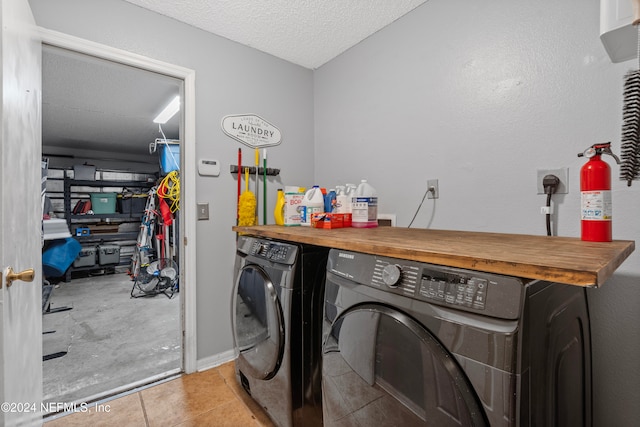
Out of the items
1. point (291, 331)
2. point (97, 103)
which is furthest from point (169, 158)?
point (291, 331)

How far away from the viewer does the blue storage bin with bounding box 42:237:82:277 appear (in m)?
3.61

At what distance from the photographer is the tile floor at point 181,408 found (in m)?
1.51

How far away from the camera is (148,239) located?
4.97 meters

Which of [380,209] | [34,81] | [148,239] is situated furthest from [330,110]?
[148,239]

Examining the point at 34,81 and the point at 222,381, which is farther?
the point at 222,381

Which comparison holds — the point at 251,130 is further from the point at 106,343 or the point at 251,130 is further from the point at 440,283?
the point at 106,343

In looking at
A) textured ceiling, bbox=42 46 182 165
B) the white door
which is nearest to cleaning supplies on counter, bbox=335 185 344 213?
textured ceiling, bbox=42 46 182 165

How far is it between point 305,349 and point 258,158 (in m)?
1.48

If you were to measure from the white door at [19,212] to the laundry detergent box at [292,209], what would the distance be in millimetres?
1249

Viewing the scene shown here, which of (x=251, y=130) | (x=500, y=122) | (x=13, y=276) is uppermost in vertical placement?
(x=251, y=130)

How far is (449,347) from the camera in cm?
73

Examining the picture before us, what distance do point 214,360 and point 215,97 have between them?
1.90 m

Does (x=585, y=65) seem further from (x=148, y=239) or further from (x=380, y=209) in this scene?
(x=148, y=239)

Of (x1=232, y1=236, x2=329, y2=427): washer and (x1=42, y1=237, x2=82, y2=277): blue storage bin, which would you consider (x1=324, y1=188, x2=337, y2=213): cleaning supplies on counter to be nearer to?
(x1=232, y1=236, x2=329, y2=427): washer
